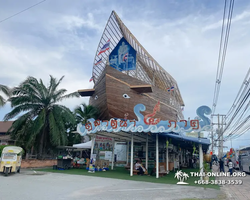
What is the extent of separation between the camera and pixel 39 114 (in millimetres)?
20719

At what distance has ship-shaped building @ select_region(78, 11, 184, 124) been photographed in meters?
22.1

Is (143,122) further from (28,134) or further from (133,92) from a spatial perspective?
(28,134)

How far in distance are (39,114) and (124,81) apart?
876 centimetres

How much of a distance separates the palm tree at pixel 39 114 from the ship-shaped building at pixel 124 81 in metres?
3.94

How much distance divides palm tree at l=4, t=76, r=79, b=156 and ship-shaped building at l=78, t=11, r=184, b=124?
12.9ft

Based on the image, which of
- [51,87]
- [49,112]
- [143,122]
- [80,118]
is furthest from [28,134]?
[143,122]

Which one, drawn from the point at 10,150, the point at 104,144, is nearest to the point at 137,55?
the point at 104,144

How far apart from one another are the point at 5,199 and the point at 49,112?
632 inches

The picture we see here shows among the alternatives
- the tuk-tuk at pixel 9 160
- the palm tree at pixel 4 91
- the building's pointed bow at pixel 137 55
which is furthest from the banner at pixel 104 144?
the tuk-tuk at pixel 9 160

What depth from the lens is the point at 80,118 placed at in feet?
96.8

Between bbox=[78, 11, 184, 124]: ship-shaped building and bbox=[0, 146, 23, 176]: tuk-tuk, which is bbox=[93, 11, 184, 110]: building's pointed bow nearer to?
bbox=[78, 11, 184, 124]: ship-shaped building

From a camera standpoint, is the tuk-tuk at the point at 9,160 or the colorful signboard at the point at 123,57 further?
the colorful signboard at the point at 123,57

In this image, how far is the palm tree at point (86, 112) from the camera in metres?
25.7

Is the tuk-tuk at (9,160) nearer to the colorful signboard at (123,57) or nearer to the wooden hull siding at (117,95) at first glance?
the wooden hull siding at (117,95)
